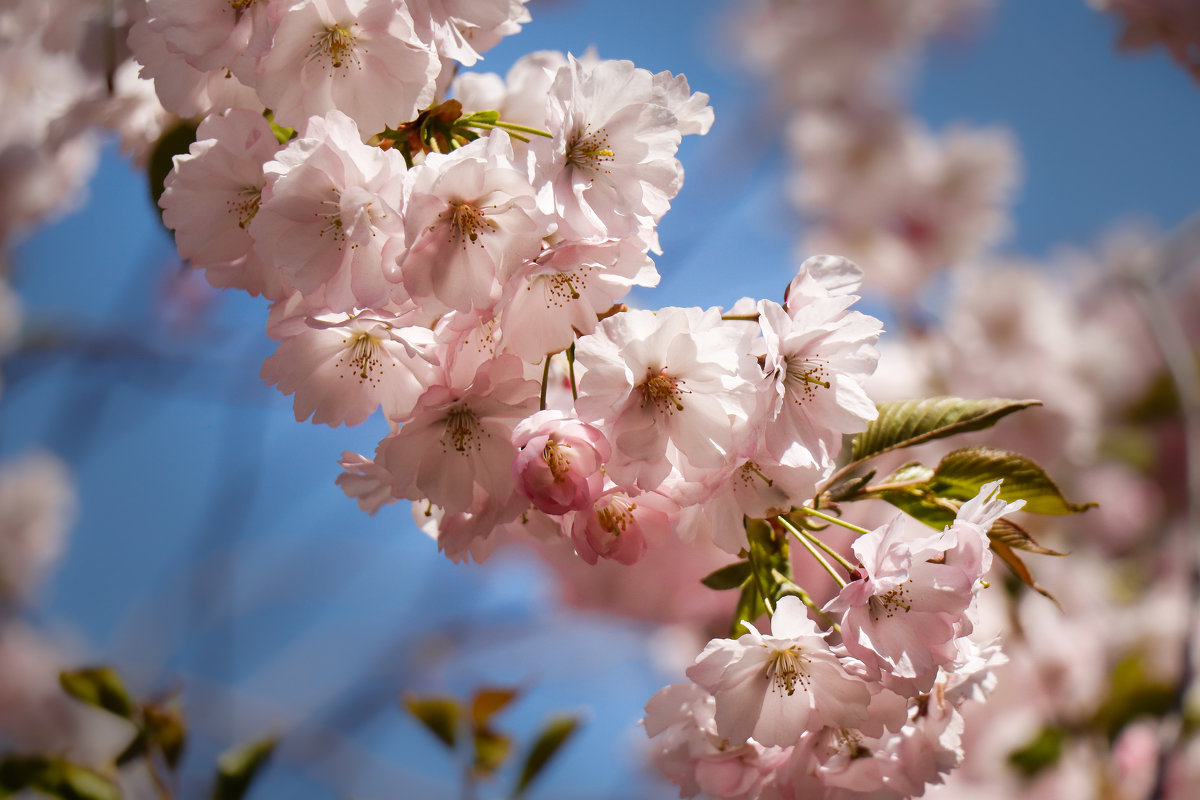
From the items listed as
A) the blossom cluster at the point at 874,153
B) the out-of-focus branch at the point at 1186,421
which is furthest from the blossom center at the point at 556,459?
the blossom cluster at the point at 874,153

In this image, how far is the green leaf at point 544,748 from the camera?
2.60ft

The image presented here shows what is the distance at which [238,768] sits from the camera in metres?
0.73

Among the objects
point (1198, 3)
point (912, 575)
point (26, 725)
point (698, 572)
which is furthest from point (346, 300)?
point (26, 725)

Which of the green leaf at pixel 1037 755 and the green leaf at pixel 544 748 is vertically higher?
the green leaf at pixel 1037 755

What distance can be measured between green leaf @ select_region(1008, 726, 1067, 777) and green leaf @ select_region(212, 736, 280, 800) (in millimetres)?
1126

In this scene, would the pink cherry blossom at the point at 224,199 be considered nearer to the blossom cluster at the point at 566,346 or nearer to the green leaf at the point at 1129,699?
the blossom cluster at the point at 566,346

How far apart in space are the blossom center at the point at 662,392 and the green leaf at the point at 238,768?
1.74 feet

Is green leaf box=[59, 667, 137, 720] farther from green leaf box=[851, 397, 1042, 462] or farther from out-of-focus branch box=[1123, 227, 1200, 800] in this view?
out-of-focus branch box=[1123, 227, 1200, 800]

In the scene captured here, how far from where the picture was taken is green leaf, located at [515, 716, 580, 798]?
0.79m

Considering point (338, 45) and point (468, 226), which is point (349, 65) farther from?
point (468, 226)

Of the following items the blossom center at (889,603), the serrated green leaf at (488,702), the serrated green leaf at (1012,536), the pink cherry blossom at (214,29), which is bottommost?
the blossom center at (889,603)

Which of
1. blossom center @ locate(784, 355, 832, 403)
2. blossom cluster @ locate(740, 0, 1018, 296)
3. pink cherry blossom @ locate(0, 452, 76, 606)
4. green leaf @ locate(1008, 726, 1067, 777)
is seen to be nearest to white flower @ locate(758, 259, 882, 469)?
blossom center @ locate(784, 355, 832, 403)

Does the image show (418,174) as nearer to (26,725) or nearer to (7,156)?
(7,156)

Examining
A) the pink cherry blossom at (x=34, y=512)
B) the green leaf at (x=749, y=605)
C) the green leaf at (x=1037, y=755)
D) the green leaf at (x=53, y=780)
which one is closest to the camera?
the green leaf at (x=749, y=605)
